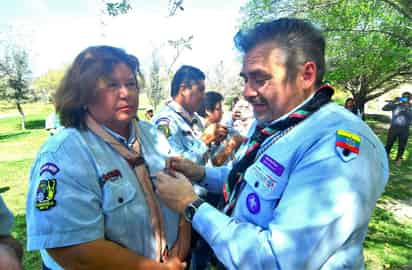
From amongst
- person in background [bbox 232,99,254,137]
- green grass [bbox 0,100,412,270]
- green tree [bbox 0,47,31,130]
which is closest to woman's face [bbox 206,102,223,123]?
person in background [bbox 232,99,254,137]

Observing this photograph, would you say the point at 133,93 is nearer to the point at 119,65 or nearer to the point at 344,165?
the point at 119,65

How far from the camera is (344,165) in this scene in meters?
1.12

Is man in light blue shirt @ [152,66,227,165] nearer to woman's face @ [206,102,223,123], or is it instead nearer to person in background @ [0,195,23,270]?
woman's face @ [206,102,223,123]

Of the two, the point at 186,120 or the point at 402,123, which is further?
the point at 402,123

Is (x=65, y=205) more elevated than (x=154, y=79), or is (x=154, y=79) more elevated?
(x=65, y=205)

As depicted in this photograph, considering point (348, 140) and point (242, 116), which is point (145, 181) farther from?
point (242, 116)

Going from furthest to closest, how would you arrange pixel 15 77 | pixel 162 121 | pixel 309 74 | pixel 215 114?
1. pixel 15 77
2. pixel 215 114
3. pixel 162 121
4. pixel 309 74

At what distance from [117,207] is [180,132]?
195 cm

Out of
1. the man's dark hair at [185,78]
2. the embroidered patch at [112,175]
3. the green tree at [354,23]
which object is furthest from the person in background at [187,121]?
the green tree at [354,23]

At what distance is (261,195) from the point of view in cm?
131

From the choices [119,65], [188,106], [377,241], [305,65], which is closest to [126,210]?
[119,65]

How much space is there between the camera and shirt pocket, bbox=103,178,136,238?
1.50m

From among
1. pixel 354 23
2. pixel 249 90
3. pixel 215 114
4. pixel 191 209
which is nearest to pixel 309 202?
pixel 191 209

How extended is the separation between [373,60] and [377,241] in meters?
10.9
